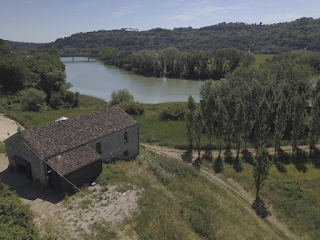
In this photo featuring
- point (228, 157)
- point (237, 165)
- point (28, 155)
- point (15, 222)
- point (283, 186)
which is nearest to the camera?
point (15, 222)

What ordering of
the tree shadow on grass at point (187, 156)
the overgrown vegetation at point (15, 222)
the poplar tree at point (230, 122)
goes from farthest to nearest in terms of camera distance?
the poplar tree at point (230, 122), the tree shadow on grass at point (187, 156), the overgrown vegetation at point (15, 222)

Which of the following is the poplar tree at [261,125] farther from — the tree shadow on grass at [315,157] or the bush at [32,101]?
the bush at [32,101]

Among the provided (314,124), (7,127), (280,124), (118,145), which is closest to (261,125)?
(280,124)

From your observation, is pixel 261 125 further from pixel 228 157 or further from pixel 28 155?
pixel 28 155

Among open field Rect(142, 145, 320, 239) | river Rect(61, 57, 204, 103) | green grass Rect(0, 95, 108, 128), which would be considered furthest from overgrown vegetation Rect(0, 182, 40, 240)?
river Rect(61, 57, 204, 103)

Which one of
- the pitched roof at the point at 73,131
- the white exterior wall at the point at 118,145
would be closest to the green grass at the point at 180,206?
the white exterior wall at the point at 118,145
